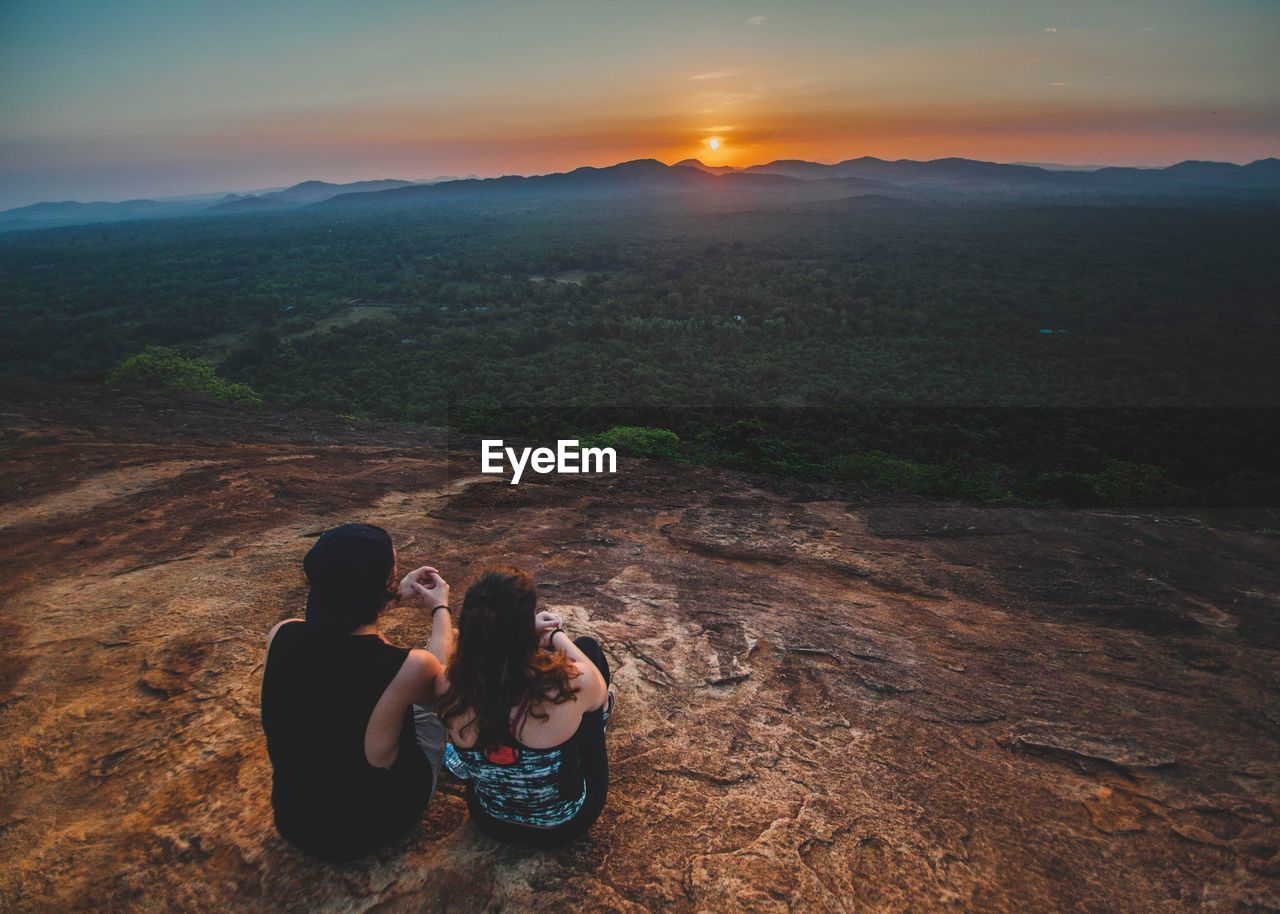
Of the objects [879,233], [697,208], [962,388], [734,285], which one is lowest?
[962,388]

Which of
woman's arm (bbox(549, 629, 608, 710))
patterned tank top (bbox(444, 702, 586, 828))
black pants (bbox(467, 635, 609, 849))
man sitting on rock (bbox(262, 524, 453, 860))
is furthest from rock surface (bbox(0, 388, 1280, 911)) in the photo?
woman's arm (bbox(549, 629, 608, 710))

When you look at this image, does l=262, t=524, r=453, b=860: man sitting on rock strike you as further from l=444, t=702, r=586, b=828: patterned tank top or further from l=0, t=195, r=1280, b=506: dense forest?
l=0, t=195, r=1280, b=506: dense forest

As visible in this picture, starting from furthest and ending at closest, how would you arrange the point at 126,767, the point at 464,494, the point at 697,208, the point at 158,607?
1. the point at 697,208
2. the point at 464,494
3. the point at 158,607
4. the point at 126,767

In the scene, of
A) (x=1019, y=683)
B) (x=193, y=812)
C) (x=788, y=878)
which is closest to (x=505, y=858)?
(x=788, y=878)

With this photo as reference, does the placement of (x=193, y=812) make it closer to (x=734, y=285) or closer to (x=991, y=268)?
(x=734, y=285)

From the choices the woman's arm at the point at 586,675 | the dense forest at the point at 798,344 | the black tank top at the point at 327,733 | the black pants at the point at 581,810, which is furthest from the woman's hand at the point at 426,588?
the dense forest at the point at 798,344

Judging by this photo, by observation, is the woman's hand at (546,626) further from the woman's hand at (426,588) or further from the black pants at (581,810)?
the woman's hand at (426,588)

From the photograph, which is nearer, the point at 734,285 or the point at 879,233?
the point at 734,285

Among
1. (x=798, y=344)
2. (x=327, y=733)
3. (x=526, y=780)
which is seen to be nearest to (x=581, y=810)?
(x=526, y=780)
